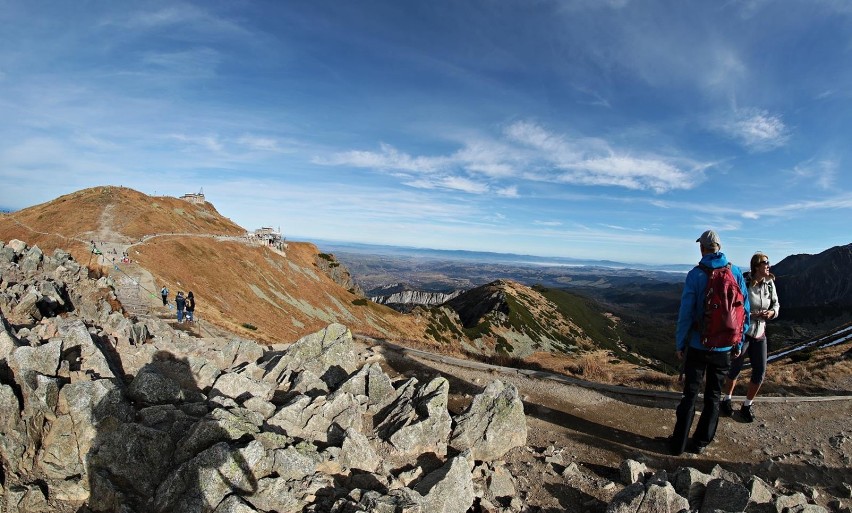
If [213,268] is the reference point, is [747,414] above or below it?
above

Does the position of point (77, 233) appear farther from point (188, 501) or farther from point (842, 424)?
point (842, 424)

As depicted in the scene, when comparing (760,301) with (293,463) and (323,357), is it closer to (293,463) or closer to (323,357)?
(293,463)

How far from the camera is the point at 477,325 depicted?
415 ft

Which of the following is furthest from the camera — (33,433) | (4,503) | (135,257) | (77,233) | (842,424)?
(77,233)

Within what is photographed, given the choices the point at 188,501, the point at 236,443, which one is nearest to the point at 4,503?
the point at 188,501

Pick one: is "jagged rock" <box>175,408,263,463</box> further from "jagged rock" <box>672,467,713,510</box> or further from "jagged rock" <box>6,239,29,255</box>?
"jagged rock" <box>6,239,29,255</box>

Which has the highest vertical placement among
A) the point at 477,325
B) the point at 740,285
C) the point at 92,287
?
the point at 740,285

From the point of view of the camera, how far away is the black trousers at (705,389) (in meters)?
9.99

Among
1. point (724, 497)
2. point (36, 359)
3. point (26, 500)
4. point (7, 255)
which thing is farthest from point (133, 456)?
point (7, 255)

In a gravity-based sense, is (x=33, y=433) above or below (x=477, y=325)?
above

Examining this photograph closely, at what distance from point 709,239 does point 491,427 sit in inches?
299

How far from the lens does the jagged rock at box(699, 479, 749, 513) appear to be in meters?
7.70

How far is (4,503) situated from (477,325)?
123m

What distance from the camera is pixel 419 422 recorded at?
1155 centimetres
